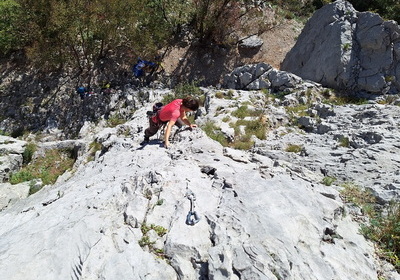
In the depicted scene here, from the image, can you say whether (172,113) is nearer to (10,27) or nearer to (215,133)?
(215,133)

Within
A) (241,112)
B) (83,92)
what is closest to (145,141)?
(241,112)

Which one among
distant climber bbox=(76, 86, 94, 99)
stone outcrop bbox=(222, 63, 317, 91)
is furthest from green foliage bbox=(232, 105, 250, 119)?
distant climber bbox=(76, 86, 94, 99)

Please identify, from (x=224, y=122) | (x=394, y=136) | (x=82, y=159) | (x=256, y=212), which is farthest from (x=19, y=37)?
(x=394, y=136)

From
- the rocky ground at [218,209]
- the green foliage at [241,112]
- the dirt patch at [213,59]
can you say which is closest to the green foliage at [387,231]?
the rocky ground at [218,209]

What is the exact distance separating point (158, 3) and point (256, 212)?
17.4m

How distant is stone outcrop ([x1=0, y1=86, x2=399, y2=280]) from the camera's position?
12.1 feet

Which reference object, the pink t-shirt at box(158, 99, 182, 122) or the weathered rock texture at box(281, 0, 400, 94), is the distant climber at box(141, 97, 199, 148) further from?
the weathered rock texture at box(281, 0, 400, 94)

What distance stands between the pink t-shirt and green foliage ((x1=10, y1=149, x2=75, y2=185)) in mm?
6453

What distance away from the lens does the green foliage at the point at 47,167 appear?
11.1 m

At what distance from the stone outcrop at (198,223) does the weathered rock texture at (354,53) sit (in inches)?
263

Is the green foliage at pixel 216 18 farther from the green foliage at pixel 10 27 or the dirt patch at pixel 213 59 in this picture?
the green foliage at pixel 10 27

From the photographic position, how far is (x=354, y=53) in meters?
13.7

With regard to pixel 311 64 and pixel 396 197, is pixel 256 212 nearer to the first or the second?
pixel 396 197

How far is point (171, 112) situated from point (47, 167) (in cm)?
809
